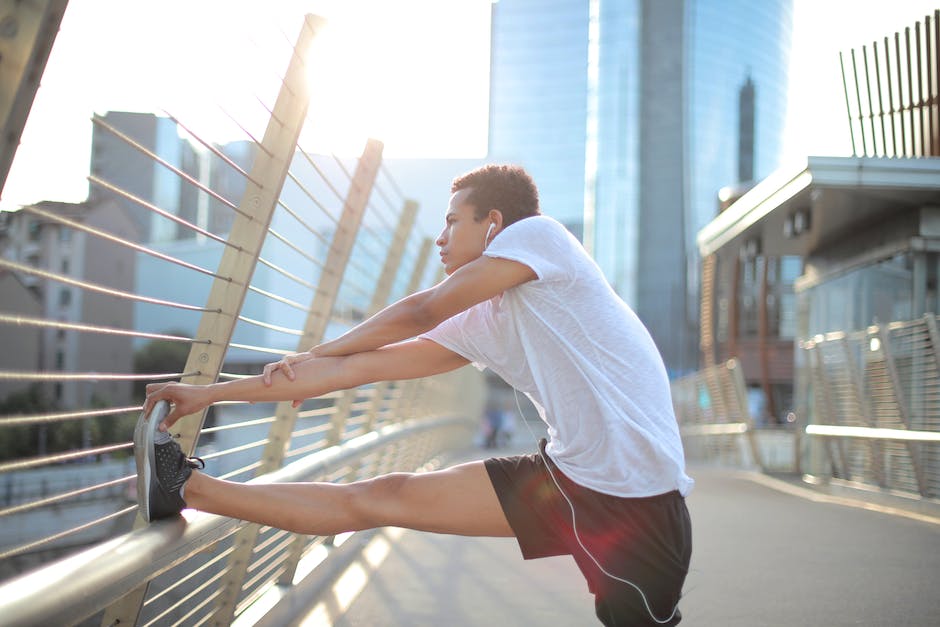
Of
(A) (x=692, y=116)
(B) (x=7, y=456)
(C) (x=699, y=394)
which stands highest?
(A) (x=692, y=116)

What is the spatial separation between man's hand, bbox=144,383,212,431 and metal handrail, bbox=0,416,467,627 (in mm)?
254

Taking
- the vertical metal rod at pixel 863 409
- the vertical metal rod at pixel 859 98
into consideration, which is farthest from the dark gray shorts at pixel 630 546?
the vertical metal rod at pixel 859 98

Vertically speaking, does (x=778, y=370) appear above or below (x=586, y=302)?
above

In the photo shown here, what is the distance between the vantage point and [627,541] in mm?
2615

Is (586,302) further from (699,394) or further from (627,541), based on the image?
(699,394)

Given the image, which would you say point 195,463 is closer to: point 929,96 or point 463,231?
point 463,231

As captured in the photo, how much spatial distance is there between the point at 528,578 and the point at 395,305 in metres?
2.75

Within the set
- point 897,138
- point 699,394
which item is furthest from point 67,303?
point 897,138

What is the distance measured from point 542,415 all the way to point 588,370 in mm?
396

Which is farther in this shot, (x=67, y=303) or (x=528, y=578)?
(x=67, y=303)

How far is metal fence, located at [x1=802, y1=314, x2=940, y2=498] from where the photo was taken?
27.9 ft

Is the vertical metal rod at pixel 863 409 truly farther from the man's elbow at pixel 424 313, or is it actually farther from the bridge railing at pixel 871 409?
the man's elbow at pixel 424 313

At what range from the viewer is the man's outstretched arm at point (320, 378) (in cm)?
267

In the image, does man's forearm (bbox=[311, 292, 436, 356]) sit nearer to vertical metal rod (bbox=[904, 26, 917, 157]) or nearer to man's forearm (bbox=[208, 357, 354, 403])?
man's forearm (bbox=[208, 357, 354, 403])
